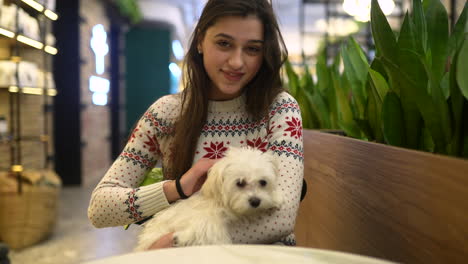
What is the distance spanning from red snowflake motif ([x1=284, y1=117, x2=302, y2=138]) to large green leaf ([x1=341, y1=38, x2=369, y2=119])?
0.45 m

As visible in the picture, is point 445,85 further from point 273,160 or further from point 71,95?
point 71,95

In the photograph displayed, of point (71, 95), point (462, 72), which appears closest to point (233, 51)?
point (462, 72)

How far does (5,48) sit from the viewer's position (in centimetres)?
393

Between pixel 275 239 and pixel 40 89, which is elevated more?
pixel 40 89

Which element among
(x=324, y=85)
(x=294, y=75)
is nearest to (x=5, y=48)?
(x=294, y=75)

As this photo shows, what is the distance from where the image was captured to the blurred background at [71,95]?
126 inches

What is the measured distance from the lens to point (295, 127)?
1203mm

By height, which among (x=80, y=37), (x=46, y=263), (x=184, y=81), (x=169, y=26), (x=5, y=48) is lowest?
(x=46, y=263)

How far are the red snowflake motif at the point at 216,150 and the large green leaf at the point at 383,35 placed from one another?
0.54 m

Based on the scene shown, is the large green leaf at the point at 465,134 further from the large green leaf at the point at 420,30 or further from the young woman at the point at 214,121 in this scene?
the young woman at the point at 214,121

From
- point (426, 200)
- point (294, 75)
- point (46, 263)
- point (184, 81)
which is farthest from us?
point (46, 263)

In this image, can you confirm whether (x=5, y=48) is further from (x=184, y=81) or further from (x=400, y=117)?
(x=400, y=117)

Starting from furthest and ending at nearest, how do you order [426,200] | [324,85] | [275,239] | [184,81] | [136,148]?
1. [324,85]
2. [184,81]
3. [136,148]
4. [275,239]
5. [426,200]

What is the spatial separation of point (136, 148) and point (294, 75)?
1294 mm
